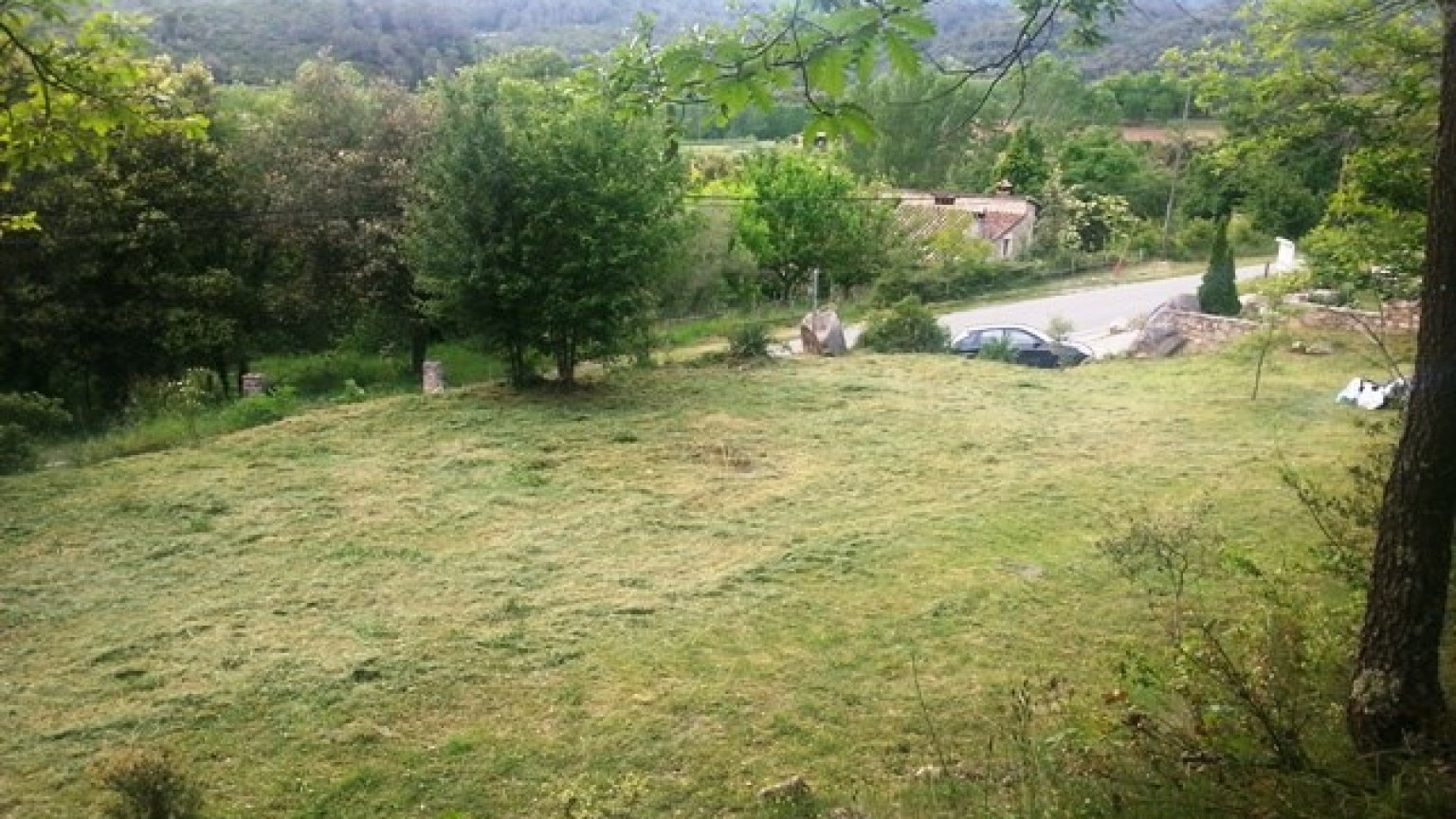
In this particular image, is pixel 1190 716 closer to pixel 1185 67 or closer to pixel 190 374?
pixel 1185 67

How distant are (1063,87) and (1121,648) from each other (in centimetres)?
3917

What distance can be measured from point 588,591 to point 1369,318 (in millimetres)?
13322

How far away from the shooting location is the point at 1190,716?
319cm

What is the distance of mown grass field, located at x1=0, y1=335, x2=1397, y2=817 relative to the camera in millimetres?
5594

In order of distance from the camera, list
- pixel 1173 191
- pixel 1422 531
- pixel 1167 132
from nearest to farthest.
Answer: pixel 1422 531 → pixel 1173 191 → pixel 1167 132

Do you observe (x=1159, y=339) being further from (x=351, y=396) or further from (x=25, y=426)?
(x=25, y=426)

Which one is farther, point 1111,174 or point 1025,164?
point 1111,174

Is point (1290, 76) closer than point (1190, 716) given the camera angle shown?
No

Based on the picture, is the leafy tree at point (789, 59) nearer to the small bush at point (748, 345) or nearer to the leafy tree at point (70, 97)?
the leafy tree at point (70, 97)

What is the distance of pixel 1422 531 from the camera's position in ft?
9.76

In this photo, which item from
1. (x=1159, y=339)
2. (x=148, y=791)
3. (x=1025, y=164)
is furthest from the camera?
(x=1025, y=164)

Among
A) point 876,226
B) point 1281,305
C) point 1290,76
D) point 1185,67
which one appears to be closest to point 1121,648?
A: point 1290,76

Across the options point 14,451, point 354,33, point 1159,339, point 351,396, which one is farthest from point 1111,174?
point 14,451

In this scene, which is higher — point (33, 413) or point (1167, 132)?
point (1167, 132)
